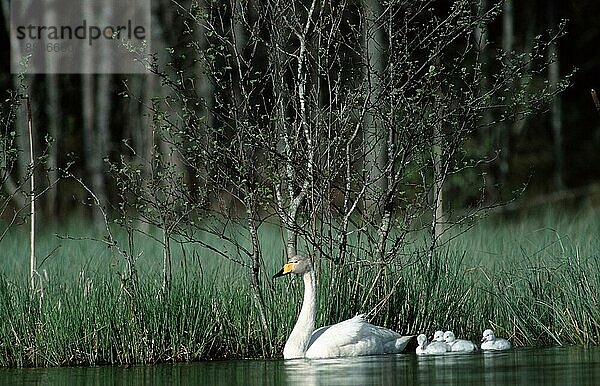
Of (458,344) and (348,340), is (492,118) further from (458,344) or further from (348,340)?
(348,340)

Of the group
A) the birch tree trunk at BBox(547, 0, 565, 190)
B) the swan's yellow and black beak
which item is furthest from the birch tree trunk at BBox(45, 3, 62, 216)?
the swan's yellow and black beak

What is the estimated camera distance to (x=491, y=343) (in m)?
10.1

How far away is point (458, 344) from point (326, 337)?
0.99m

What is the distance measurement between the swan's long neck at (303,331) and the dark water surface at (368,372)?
0.13 metres

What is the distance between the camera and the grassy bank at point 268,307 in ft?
32.5

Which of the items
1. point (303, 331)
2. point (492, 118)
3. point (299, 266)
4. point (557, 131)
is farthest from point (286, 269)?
point (492, 118)

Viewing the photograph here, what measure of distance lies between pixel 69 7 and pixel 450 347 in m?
19.7

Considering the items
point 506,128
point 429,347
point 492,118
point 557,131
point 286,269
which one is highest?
point 492,118

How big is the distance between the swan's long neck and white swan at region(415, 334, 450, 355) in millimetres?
809

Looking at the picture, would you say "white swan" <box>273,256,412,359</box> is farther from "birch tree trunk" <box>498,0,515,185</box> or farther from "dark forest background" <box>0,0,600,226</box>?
"dark forest background" <box>0,0,600,226</box>

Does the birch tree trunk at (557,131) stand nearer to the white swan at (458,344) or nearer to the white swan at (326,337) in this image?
the white swan at (458,344)

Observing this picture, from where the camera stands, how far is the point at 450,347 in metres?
9.94

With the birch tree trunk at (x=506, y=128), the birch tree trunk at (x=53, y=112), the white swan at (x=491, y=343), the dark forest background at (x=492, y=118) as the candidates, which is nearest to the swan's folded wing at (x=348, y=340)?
the white swan at (x=491, y=343)

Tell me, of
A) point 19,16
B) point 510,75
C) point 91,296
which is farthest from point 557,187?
point 91,296
